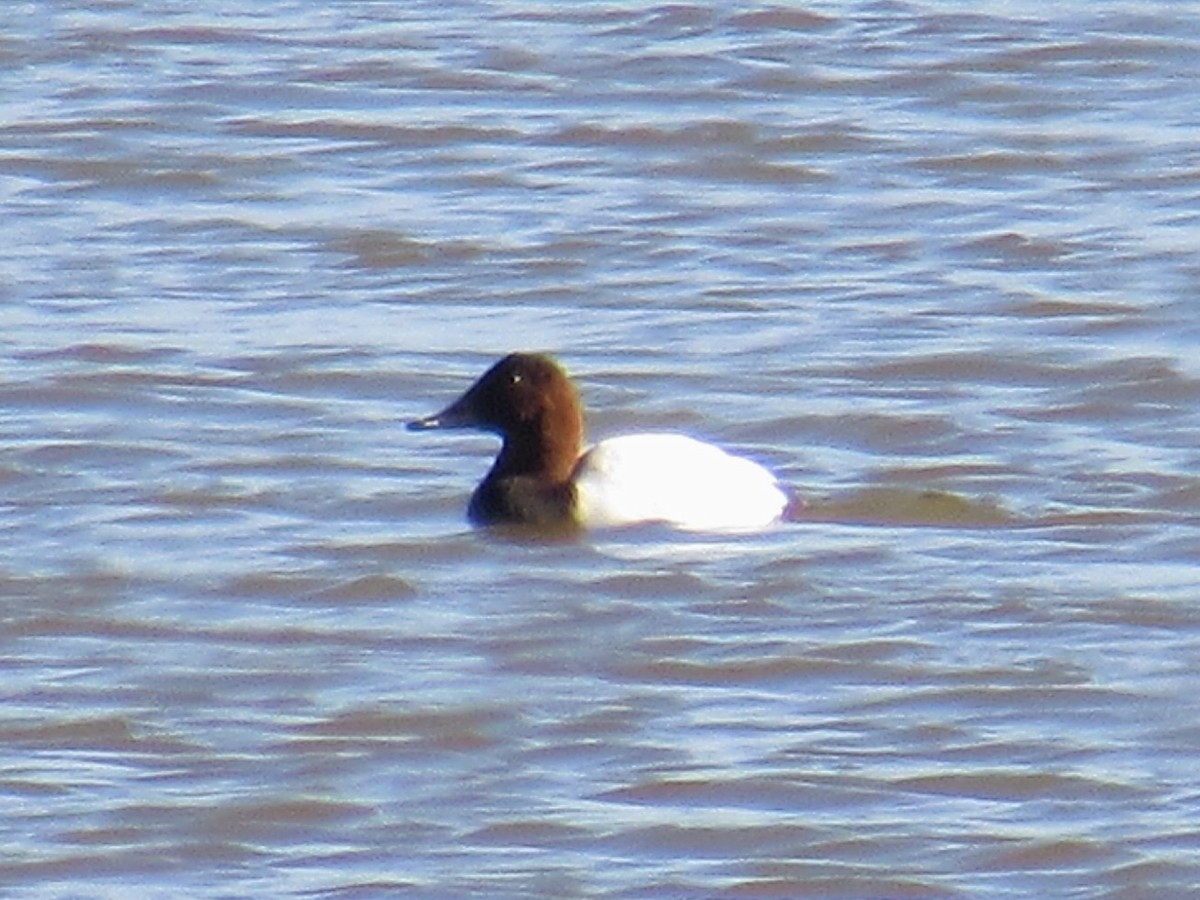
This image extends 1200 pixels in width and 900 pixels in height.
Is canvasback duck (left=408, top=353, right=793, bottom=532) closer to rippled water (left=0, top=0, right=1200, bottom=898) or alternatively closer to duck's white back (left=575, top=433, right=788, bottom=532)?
duck's white back (left=575, top=433, right=788, bottom=532)

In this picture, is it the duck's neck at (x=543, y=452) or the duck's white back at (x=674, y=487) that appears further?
the duck's neck at (x=543, y=452)

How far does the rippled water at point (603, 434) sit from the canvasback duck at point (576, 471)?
0.13 meters

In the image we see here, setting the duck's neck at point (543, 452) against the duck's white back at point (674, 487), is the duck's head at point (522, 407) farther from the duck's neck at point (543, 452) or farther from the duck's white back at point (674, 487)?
the duck's white back at point (674, 487)

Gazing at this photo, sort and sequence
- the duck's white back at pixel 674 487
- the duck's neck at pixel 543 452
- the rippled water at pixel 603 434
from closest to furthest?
the rippled water at pixel 603 434 → the duck's white back at pixel 674 487 → the duck's neck at pixel 543 452

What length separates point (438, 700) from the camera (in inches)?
311

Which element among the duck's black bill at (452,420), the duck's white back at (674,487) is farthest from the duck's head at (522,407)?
the duck's white back at (674,487)

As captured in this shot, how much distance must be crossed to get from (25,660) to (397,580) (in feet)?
3.43

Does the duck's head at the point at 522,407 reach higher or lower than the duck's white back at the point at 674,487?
higher

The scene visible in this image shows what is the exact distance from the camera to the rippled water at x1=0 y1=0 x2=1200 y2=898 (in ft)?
23.5

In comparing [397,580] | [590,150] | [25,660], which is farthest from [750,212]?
[25,660]

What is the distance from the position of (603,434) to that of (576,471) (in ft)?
2.56

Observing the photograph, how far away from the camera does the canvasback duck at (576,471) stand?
31.2 feet

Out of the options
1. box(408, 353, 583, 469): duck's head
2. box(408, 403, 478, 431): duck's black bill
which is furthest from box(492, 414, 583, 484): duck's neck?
box(408, 403, 478, 431): duck's black bill

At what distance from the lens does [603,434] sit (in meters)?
10.6
